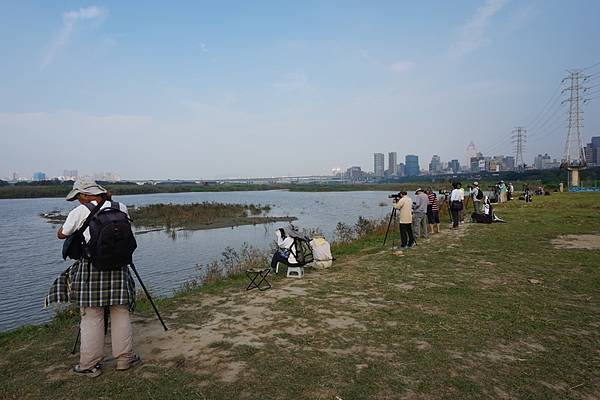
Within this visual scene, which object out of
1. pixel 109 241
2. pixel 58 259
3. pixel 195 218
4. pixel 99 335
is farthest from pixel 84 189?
pixel 195 218

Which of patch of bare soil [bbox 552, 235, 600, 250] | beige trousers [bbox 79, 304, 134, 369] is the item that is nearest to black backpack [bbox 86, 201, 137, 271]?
beige trousers [bbox 79, 304, 134, 369]

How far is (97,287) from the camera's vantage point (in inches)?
159

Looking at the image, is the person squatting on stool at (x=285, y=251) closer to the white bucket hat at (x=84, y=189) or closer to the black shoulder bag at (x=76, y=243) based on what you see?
the white bucket hat at (x=84, y=189)

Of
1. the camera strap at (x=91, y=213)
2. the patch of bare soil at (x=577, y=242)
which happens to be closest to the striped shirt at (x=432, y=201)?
the patch of bare soil at (x=577, y=242)

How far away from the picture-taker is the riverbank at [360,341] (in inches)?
148

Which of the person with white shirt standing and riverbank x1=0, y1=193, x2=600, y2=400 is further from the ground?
the person with white shirt standing

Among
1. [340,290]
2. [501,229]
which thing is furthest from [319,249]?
[501,229]

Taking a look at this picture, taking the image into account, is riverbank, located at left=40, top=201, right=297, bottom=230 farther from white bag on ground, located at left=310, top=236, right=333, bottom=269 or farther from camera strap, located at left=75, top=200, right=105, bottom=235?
camera strap, located at left=75, top=200, right=105, bottom=235

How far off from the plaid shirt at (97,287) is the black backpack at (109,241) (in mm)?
133

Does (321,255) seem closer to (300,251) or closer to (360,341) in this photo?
(300,251)

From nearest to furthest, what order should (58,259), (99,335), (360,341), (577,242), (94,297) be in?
(94,297)
(99,335)
(360,341)
(577,242)
(58,259)

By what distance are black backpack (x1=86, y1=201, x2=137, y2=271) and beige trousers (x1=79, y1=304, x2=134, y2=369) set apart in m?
0.51

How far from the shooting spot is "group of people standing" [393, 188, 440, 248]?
11.4 metres

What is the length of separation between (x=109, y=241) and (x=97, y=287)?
0.54m
